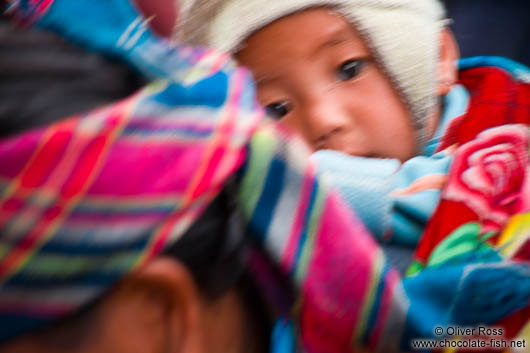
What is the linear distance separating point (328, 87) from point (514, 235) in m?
0.31

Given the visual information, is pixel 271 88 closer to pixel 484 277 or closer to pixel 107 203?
pixel 484 277

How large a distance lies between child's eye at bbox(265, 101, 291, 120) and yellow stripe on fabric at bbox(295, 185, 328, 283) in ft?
1.25

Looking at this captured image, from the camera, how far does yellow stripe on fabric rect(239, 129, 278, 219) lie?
471 mm

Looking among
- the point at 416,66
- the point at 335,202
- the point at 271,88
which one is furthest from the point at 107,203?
the point at 416,66

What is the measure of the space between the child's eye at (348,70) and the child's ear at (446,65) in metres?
0.14

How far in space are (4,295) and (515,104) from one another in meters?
0.72

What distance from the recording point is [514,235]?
678mm

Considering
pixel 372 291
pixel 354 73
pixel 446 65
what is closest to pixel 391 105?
pixel 354 73

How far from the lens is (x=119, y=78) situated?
0.45 metres

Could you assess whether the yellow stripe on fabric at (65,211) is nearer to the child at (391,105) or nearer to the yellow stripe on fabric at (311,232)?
the yellow stripe on fabric at (311,232)

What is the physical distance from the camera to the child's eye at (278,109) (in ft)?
2.86

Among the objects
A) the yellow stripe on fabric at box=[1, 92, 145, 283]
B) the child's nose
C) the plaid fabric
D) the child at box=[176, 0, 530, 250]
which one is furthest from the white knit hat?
the yellow stripe on fabric at box=[1, 92, 145, 283]

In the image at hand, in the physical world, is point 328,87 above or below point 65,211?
below

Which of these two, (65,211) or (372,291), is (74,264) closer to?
(65,211)
